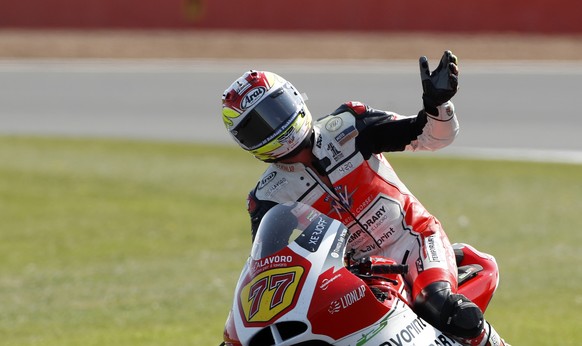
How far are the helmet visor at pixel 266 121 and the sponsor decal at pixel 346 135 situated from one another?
0.45 metres

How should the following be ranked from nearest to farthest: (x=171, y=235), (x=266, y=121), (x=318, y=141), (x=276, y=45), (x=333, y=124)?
(x=266, y=121)
(x=318, y=141)
(x=333, y=124)
(x=171, y=235)
(x=276, y=45)

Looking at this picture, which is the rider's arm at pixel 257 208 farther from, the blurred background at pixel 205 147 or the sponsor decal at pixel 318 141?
the blurred background at pixel 205 147

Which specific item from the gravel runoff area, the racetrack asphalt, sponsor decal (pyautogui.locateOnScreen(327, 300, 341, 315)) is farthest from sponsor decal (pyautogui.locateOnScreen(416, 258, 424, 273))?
the gravel runoff area

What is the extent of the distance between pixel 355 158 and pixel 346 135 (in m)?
0.14

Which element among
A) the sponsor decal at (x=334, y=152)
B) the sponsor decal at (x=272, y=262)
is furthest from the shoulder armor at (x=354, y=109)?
the sponsor decal at (x=272, y=262)

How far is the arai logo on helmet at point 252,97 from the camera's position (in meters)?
5.45

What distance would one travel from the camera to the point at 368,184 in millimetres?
5918

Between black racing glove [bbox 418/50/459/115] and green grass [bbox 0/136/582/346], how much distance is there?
331 centimetres

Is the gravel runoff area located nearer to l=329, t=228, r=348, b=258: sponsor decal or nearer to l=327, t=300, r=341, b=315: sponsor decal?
l=329, t=228, r=348, b=258: sponsor decal

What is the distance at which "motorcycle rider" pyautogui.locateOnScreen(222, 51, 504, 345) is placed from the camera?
17.9 feet

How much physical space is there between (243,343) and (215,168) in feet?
41.8

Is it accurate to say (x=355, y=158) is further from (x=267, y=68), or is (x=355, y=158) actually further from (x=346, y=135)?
(x=267, y=68)

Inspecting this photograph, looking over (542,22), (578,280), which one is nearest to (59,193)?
(578,280)

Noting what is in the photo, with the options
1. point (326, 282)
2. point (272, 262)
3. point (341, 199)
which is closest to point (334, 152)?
point (341, 199)
